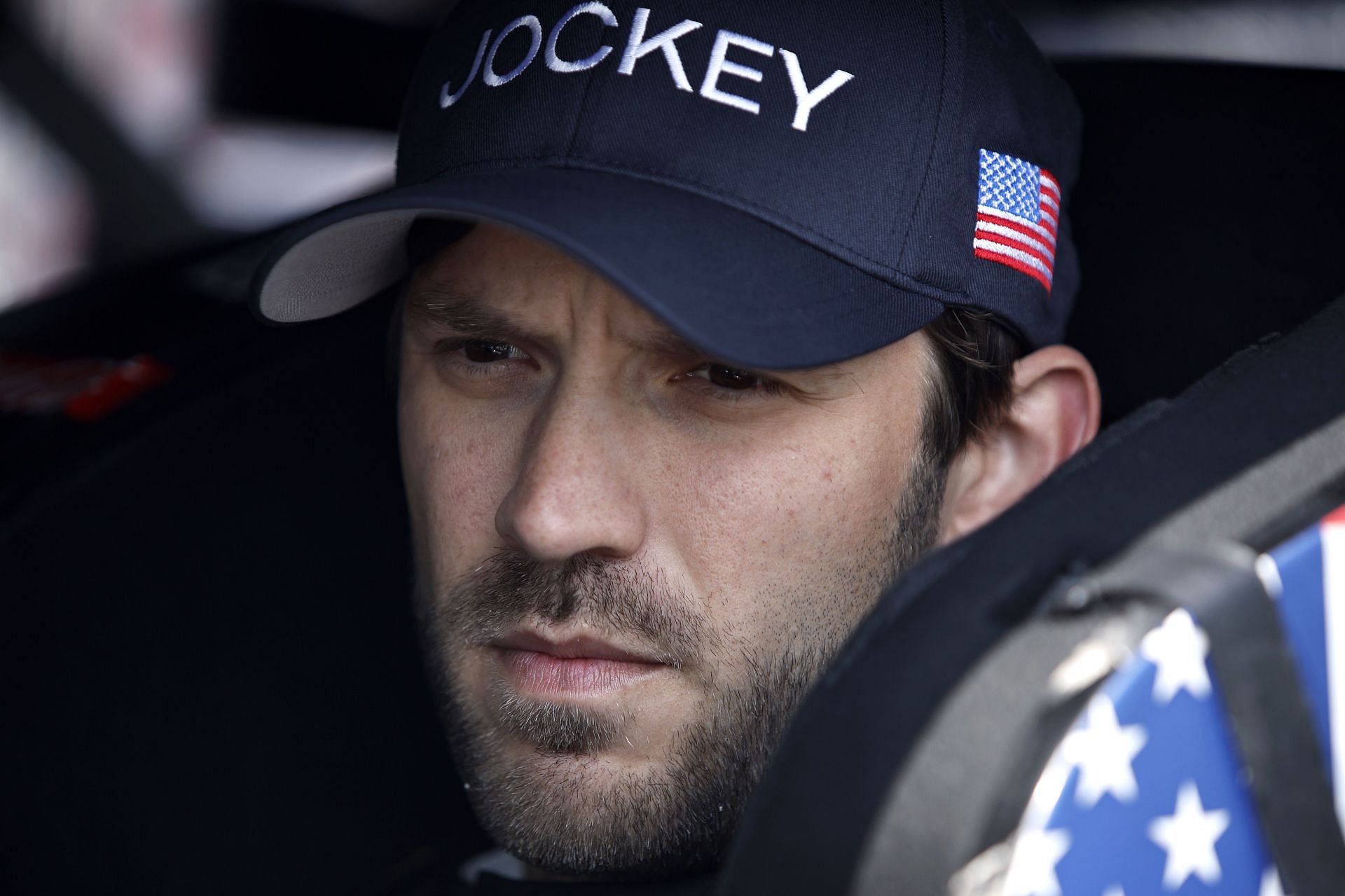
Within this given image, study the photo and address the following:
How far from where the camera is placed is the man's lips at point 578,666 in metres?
1.02

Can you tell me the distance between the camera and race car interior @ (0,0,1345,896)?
0.61 metres

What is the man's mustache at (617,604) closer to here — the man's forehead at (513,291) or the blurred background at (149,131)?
the man's forehead at (513,291)

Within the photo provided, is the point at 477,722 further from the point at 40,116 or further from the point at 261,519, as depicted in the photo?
the point at 40,116

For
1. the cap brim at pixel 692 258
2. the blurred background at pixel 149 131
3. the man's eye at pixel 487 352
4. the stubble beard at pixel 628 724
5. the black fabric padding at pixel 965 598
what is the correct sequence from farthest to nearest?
the blurred background at pixel 149 131 → the man's eye at pixel 487 352 → the stubble beard at pixel 628 724 → the cap brim at pixel 692 258 → the black fabric padding at pixel 965 598

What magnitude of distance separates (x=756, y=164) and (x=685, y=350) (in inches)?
5.7

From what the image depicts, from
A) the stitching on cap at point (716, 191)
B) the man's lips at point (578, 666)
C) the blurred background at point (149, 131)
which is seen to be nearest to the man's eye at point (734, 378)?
the stitching on cap at point (716, 191)

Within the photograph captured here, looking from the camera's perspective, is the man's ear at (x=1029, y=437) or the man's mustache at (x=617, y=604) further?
the man's ear at (x=1029, y=437)

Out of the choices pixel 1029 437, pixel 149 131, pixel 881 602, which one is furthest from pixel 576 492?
pixel 149 131

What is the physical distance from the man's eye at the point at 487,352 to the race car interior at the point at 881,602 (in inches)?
13.0

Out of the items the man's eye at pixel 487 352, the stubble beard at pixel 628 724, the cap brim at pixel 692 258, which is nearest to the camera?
the cap brim at pixel 692 258

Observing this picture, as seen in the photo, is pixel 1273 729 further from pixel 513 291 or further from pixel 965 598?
pixel 513 291

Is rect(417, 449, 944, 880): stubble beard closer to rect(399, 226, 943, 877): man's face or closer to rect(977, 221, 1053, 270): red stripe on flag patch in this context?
rect(399, 226, 943, 877): man's face

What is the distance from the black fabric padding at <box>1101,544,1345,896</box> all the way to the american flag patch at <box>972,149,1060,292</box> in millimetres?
478

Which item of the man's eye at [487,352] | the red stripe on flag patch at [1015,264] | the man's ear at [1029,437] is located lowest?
the man's ear at [1029,437]
